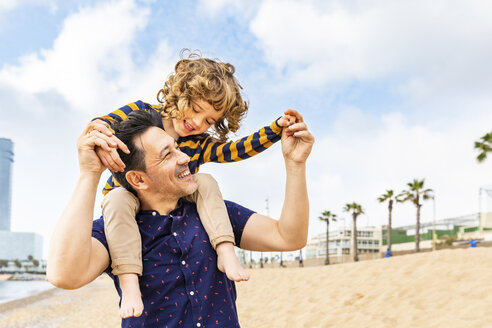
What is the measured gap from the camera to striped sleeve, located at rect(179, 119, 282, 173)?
252cm

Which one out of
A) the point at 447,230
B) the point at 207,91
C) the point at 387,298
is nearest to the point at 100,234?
the point at 207,91

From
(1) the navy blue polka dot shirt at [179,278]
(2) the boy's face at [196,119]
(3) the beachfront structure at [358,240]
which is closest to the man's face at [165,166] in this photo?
(1) the navy blue polka dot shirt at [179,278]

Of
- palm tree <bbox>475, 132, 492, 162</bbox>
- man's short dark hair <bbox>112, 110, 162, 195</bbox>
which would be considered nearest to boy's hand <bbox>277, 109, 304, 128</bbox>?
man's short dark hair <bbox>112, 110, 162, 195</bbox>

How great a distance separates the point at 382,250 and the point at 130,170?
44.0 meters

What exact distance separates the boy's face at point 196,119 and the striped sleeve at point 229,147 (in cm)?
7

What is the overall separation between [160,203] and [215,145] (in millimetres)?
907

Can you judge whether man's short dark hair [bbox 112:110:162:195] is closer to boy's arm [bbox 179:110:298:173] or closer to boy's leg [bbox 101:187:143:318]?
boy's leg [bbox 101:187:143:318]

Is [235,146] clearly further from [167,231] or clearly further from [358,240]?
[358,240]

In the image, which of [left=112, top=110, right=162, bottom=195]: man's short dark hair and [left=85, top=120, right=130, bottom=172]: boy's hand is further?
[left=112, top=110, right=162, bottom=195]: man's short dark hair

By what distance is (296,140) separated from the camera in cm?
217

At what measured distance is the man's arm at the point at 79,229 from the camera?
62.7 inches

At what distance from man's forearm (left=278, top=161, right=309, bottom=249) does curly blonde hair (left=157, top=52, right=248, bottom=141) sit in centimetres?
111

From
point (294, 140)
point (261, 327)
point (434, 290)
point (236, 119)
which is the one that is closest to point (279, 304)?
point (261, 327)

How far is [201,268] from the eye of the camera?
193cm
